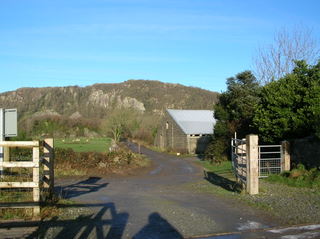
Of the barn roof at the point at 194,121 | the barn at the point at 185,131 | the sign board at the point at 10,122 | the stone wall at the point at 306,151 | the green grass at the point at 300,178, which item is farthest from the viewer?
the barn roof at the point at 194,121

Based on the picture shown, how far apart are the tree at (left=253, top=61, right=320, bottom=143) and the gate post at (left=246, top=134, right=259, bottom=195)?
579cm

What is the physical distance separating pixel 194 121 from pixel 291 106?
2931cm

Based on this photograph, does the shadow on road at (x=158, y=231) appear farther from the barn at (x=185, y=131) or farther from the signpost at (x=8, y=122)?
the barn at (x=185, y=131)

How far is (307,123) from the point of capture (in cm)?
1703

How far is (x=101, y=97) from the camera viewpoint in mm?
132375

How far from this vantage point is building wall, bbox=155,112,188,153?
43375 millimetres

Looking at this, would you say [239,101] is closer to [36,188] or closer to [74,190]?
[74,190]

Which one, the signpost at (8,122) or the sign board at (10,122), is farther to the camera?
the sign board at (10,122)

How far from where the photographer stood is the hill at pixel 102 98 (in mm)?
114188

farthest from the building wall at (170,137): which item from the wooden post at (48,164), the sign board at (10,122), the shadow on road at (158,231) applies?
the shadow on road at (158,231)

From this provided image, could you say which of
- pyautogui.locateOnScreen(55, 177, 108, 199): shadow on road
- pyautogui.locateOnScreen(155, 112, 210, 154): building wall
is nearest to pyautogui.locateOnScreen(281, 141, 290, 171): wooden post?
pyautogui.locateOnScreen(55, 177, 108, 199): shadow on road

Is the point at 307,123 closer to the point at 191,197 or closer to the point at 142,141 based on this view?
the point at 191,197

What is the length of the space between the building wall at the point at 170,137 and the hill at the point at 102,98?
54851 mm

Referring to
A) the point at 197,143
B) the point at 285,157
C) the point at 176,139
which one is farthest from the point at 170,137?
the point at 285,157
